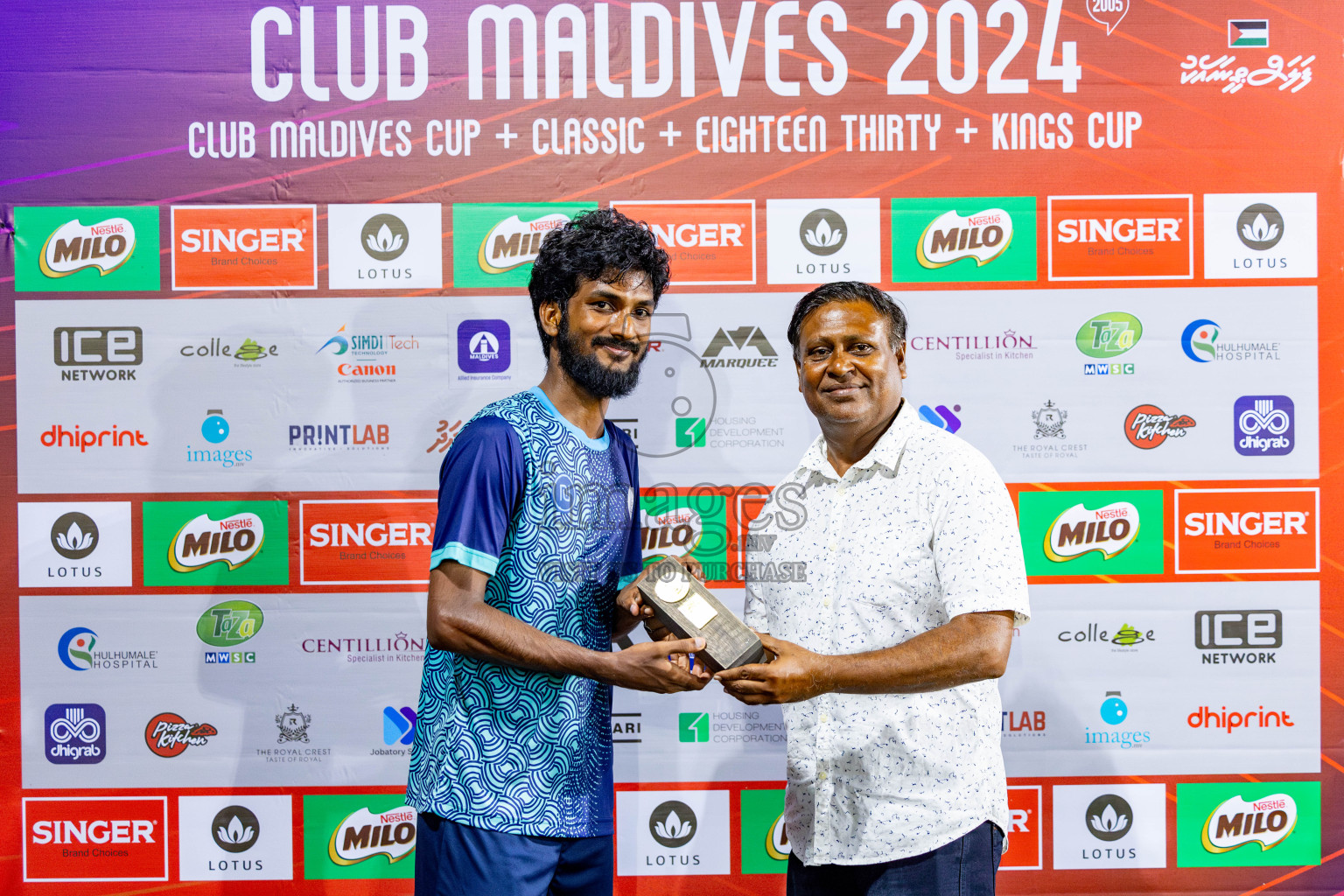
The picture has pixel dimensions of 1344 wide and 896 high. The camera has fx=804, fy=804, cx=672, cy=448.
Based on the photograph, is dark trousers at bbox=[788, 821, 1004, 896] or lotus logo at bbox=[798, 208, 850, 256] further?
lotus logo at bbox=[798, 208, 850, 256]

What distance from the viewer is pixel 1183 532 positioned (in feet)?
8.17

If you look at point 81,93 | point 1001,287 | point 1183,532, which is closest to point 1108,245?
point 1001,287

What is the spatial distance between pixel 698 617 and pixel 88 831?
230 centimetres

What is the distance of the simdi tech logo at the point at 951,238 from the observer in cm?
248

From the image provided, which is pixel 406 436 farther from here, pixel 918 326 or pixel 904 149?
pixel 904 149

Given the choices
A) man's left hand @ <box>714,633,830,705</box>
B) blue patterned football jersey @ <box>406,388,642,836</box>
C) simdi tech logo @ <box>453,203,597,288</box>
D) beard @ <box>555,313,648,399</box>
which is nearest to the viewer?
man's left hand @ <box>714,633,830,705</box>

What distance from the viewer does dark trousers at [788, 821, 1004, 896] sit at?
4.86 feet

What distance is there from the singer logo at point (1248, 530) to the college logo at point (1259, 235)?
0.68m

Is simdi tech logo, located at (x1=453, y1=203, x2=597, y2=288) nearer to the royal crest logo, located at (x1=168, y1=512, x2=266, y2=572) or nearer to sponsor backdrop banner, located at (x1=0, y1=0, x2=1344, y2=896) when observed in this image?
sponsor backdrop banner, located at (x1=0, y1=0, x2=1344, y2=896)

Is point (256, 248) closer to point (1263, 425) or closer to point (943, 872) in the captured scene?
point (943, 872)

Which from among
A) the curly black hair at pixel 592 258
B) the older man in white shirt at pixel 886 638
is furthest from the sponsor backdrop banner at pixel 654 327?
the older man in white shirt at pixel 886 638

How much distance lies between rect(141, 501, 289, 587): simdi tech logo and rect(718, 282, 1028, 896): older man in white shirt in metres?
1.66

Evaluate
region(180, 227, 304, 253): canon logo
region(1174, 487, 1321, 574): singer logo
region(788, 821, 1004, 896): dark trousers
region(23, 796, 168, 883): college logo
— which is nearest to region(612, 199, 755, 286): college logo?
region(180, 227, 304, 253): canon logo

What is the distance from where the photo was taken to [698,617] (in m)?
1.53
